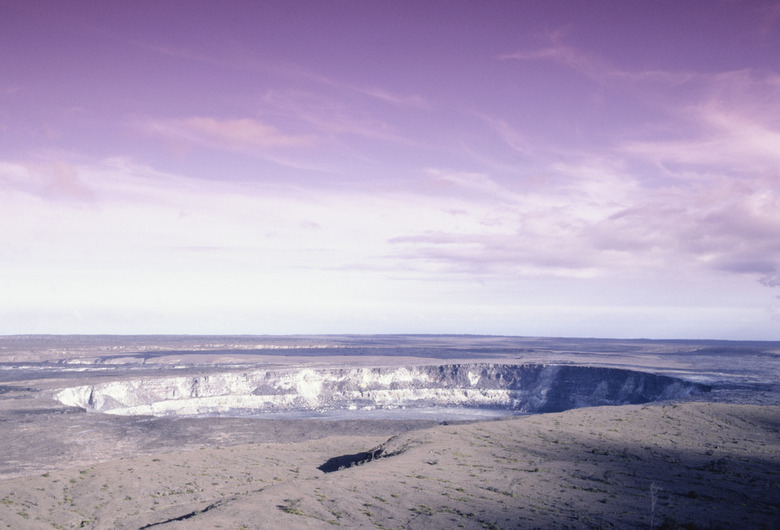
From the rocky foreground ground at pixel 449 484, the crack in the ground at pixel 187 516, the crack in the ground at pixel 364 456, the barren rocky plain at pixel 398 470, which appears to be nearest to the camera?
the crack in the ground at pixel 187 516

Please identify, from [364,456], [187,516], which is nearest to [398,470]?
[364,456]

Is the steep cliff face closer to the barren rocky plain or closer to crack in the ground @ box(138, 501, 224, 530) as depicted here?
the barren rocky plain

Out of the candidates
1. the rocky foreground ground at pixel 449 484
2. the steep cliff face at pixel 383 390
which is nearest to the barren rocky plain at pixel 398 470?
the rocky foreground ground at pixel 449 484

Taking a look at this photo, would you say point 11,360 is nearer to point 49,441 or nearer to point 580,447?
point 49,441

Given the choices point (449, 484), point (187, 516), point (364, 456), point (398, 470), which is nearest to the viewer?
point (187, 516)

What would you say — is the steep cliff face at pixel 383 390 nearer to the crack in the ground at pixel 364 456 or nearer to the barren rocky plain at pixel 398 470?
the barren rocky plain at pixel 398 470

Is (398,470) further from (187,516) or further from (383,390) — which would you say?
(383,390)

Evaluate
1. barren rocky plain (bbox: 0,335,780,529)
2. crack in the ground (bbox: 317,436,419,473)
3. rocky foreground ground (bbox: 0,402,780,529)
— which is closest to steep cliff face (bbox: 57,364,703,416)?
barren rocky plain (bbox: 0,335,780,529)
